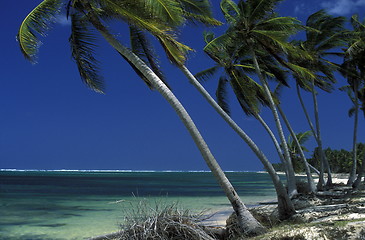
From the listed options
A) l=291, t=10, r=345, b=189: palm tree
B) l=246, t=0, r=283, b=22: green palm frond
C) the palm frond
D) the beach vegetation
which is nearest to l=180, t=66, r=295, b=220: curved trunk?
the beach vegetation

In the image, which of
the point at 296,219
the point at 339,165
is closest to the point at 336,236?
the point at 296,219

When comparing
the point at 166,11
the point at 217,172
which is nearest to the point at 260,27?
the point at 166,11

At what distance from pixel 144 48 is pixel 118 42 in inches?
65.3

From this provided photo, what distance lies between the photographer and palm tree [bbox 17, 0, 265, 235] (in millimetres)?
7418

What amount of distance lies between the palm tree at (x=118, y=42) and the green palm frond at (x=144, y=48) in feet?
4.02

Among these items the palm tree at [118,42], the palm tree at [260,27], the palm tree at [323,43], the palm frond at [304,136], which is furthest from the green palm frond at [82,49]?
the palm frond at [304,136]

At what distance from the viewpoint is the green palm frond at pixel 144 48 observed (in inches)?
390

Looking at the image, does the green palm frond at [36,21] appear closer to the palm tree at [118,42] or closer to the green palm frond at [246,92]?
the palm tree at [118,42]

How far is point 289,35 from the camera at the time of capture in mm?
12531

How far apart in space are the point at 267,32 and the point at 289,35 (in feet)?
2.87

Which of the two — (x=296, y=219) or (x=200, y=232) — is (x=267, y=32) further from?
(x=200, y=232)

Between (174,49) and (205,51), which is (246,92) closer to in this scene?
(205,51)

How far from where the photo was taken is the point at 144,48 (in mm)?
9977

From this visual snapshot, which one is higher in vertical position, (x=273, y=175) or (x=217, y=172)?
(x=217, y=172)
